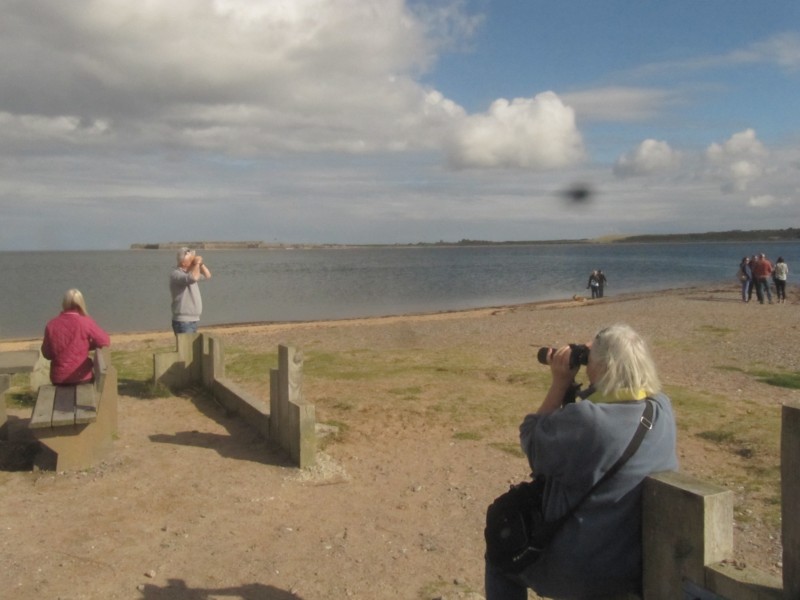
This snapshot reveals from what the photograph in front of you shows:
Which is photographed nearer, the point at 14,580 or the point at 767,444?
the point at 14,580

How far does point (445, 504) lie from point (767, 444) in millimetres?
3237

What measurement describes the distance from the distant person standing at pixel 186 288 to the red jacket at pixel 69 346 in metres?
2.36

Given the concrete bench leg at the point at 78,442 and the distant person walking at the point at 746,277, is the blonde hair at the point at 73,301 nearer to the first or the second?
the concrete bench leg at the point at 78,442

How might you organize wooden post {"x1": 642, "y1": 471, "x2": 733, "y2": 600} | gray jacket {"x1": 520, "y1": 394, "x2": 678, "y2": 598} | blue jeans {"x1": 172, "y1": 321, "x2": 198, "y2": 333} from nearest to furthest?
1. wooden post {"x1": 642, "y1": 471, "x2": 733, "y2": 600}
2. gray jacket {"x1": 520, "y1": 394, "x2": 678, "y2": 598}
3. blue jeans {"x1": 172, "y1": 321, "x2": 198, "y2": 333}

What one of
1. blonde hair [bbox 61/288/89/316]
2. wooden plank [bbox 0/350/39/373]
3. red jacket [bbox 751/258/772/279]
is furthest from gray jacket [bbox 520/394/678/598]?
red jacket [bbox 751/258/772/279]

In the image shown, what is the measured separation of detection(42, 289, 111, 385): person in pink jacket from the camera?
655 centimetres

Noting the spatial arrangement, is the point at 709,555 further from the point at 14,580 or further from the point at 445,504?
the point at 14,580

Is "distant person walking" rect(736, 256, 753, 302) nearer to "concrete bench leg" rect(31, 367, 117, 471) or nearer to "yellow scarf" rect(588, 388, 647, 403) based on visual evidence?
"concrete bench leg" rect(31, 367, 117, 471)

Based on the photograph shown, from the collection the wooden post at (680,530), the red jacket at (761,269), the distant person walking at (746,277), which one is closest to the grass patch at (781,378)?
the wooden post at (680,530)

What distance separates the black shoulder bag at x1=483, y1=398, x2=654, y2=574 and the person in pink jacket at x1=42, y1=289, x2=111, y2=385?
476cm

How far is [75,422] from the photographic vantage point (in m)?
5.77

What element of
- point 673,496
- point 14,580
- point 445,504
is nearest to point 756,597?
point 673,496

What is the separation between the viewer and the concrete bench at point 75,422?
227 inches

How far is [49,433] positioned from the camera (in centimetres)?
579
